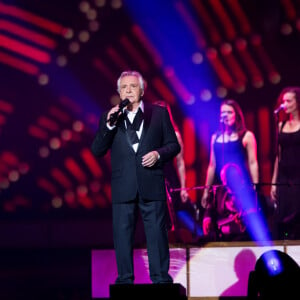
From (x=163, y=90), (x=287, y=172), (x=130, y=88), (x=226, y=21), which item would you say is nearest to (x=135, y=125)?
(x=130, y=88)

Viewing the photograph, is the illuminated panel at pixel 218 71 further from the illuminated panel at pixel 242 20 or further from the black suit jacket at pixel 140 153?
the black suit jacket at pixel 140 153

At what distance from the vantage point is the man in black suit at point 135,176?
4215 millimetres

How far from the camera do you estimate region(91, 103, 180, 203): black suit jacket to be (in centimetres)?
424

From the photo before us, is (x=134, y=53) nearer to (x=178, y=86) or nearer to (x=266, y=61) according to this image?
(x=178, y=86)

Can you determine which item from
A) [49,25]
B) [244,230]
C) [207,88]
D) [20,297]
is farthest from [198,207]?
[49,25]

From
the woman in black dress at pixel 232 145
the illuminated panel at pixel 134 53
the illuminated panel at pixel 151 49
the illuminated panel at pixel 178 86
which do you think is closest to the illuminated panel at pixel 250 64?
the illuminated panel at pixel 178 86

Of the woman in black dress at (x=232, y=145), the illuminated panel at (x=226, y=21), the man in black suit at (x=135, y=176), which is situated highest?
the illuminated panel at (x=226, y=21)

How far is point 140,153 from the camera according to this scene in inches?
169

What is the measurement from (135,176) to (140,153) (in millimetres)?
146

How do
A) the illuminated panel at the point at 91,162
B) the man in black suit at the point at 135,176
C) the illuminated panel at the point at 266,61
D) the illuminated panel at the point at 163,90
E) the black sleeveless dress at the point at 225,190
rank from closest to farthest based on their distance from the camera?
1. the man in black suit at the point at 135,176
2. the black sleeveless dress at the point at 225,190
3. the illuminated panel at the point at 266,61
4. the illuminated panel at the point at 163,90
5. the illuminated panel at the point at 91,162

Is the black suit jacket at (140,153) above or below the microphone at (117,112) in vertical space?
below

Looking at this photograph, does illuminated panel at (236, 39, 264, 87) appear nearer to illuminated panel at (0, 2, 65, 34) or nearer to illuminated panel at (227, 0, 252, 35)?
illuminated panel at (227, 0, 252, 35)

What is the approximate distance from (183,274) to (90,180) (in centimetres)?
368

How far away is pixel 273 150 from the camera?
865 cm
